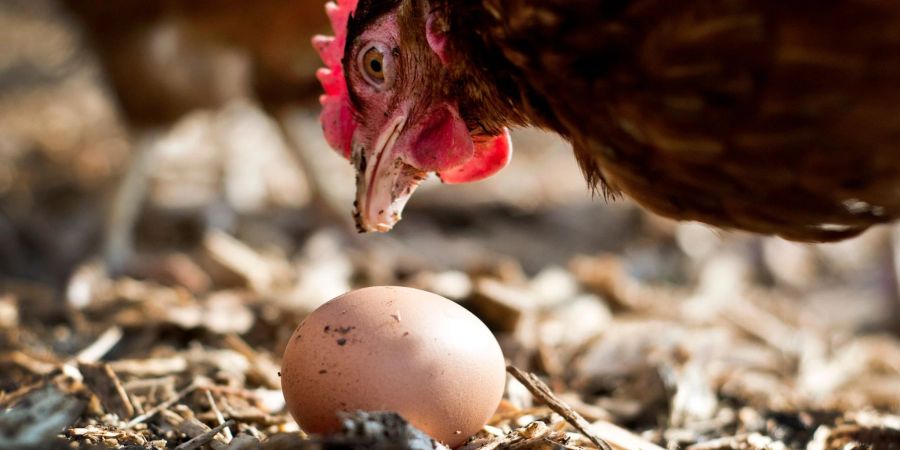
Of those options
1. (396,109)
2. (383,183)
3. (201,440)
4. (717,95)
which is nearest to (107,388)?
(201,440)

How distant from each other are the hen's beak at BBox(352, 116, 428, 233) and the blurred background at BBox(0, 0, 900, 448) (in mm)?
453

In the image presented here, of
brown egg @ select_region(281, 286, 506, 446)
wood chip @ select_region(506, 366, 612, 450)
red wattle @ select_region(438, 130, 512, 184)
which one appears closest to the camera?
brown egg @ select_region(281, 286, 506, 446)

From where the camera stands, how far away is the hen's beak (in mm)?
1682

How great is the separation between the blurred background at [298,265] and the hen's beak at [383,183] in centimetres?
45

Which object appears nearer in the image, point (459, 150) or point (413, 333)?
point (413, 333)

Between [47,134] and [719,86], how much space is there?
5.39m

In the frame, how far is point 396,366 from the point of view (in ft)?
4.62

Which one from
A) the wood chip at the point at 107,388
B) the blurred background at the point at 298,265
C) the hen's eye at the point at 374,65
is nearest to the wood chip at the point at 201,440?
the blurred background at the point at 298,265

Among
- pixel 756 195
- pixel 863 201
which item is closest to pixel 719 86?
pixel 756 195

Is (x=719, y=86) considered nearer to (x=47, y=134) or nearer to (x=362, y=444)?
(x=362, y=444)

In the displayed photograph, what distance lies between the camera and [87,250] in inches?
150

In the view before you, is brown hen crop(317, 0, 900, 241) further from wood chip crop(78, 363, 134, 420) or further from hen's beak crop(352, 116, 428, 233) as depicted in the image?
wood chip crop(78, 363, 134, 420)

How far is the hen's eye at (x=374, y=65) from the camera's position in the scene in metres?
1.69

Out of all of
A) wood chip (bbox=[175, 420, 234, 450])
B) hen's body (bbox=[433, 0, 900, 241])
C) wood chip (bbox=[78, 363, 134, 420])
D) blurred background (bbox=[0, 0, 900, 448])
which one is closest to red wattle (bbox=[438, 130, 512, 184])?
hen's body (bbox=[433, 0, 900, 241])
